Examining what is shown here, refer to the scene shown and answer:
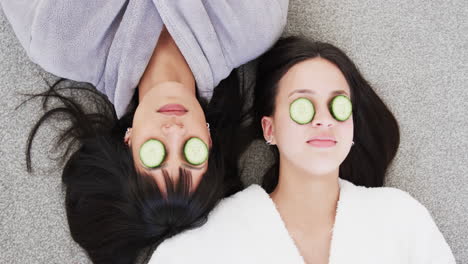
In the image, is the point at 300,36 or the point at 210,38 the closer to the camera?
the point at 210,38

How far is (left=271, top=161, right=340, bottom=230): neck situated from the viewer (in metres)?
1.18

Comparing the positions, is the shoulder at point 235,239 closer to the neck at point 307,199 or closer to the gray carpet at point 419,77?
the neck at point 307,199

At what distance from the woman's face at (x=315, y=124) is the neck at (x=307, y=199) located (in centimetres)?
4

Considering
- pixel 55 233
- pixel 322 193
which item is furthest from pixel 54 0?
pixel 322 193

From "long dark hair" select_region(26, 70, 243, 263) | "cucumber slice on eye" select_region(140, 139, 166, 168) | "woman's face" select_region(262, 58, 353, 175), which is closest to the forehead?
"woman's face" select_region(262, 58, 353, 175)

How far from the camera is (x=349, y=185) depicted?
4.11 feet

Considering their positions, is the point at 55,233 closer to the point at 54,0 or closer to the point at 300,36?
the point at 54,0

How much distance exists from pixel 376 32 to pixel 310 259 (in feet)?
2.20

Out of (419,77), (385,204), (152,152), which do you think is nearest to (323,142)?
(385,204)

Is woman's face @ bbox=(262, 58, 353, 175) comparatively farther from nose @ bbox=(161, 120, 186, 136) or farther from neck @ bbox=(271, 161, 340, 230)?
nose @ bbox=(161, 120, 186, 136)

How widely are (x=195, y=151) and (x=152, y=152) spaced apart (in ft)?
0.28

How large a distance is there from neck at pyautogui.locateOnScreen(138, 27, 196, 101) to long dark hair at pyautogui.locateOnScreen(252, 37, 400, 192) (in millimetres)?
197

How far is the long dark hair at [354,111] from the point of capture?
1.21m

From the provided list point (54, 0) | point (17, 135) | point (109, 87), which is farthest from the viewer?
point (17, 135)
